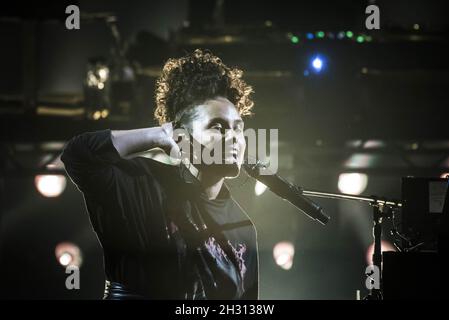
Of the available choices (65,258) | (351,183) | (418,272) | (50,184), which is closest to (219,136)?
(418,272)

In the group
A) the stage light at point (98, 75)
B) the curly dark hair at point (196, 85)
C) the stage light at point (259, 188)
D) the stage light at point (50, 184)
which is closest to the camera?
the curly dark hair at point (196, 85)

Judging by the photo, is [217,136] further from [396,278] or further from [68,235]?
[68,235]

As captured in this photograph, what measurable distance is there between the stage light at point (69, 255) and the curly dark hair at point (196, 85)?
3.23 m

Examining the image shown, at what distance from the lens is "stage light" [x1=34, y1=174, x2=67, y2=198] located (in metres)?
5.74

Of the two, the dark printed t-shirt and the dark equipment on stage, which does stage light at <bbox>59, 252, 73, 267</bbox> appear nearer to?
the dark printed t-shirt

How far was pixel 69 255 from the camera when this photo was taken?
232 inches

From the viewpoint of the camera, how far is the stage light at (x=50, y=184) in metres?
5.74

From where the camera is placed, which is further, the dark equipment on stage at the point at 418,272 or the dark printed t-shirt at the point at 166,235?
the dark printed t-shirt at the point at 166,235

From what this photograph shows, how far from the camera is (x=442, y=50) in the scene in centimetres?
560

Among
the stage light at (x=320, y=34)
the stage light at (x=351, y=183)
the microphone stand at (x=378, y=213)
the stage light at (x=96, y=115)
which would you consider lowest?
the microphone stand at (x=378, y=213)

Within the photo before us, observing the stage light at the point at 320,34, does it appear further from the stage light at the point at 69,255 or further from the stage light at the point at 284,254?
the stage light at the point at 69,255

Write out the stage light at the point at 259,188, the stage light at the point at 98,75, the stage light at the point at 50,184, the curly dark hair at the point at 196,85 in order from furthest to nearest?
the stage light at the point at 50,184 < the stage light at the point at 98,75 < the stage light at the point at 259,188 < the curly dark hair at the point at 196,85

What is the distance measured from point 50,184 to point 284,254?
2.17m

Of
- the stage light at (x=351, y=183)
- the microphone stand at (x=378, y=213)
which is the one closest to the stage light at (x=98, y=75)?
the stage light at (x=351, y=183)
